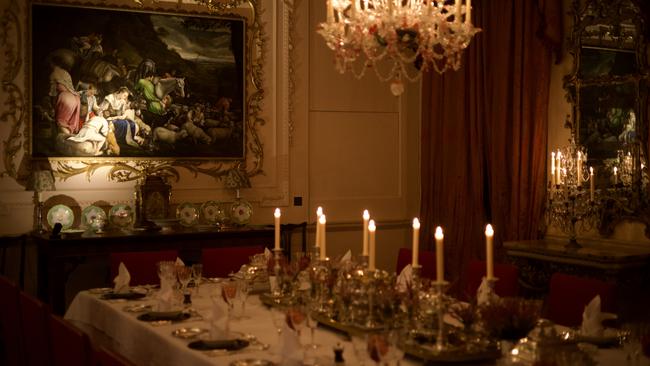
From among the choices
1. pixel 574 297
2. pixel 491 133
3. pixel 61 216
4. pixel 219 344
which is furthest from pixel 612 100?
pixel 61 216

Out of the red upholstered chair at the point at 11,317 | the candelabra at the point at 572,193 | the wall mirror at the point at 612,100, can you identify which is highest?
the wall mirror at the point at 612,100

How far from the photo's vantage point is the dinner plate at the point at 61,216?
636 cm

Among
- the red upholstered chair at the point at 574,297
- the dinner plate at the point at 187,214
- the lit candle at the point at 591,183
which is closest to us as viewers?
the red upholstered chair at the point at 574,297

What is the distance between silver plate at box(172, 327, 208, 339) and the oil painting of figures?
3.35 m

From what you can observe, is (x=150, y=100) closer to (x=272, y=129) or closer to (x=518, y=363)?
(x=272, y=129)

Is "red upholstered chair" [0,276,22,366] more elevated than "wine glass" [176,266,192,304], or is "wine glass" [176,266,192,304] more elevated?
"wine glass" [176,266,192,304]

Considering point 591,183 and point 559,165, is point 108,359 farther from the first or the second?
point 559,165

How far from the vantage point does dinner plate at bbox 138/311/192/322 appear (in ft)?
12.8

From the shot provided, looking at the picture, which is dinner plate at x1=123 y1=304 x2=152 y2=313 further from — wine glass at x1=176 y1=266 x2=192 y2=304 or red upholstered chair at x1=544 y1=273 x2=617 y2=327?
red upholstered chair at x1=544 y1=273 x2=617 y2=327

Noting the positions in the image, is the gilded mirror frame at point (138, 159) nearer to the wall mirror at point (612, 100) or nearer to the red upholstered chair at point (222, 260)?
the red upholstered chair at point (222, 260)

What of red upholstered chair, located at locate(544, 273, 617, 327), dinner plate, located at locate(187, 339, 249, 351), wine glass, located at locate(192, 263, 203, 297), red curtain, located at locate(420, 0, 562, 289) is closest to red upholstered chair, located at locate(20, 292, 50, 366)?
dinner plate, located at locate(187, 339, 249, 351)

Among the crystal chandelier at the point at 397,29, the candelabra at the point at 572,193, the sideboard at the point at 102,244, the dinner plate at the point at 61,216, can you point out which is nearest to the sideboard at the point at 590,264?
the candelabra at the point at 572,193

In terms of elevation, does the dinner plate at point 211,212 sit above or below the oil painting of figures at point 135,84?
below

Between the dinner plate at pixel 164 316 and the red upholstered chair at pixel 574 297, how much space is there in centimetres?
194
